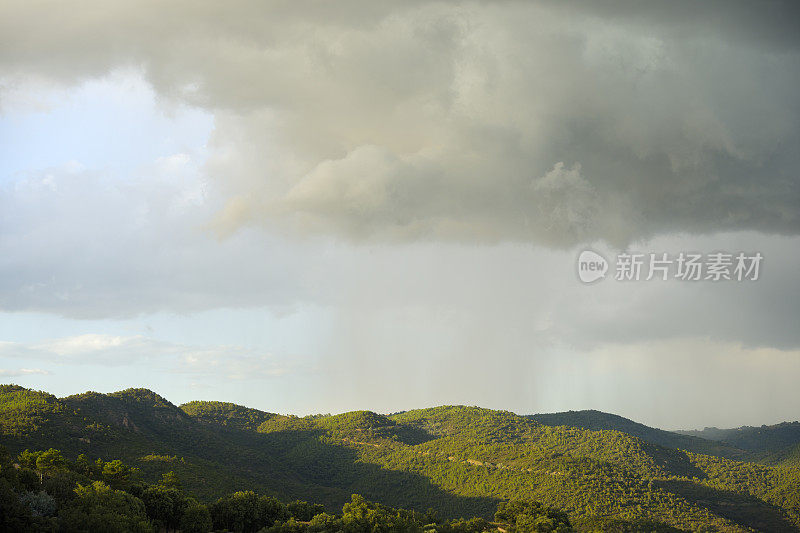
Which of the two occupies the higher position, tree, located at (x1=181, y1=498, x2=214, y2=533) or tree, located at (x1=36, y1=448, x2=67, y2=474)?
tree, located at (x1=36, y1=448, x2=67, y2=474)

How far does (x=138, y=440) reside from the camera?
169 meters

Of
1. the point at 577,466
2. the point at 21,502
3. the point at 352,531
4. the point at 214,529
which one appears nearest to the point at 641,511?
the point at 577,466

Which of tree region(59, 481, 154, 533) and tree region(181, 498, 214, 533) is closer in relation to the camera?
tree region(59, 481, 154, 533)

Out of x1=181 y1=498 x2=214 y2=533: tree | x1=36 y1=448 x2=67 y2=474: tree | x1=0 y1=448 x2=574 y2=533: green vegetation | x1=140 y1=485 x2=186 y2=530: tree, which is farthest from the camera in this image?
x1=36 y1=448 x2=67 y2=474: tree

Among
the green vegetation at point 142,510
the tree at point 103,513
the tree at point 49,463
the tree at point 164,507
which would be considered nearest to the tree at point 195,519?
the green vegetation at point 142,510

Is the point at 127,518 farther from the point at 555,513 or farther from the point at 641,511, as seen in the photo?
the point at 641,511

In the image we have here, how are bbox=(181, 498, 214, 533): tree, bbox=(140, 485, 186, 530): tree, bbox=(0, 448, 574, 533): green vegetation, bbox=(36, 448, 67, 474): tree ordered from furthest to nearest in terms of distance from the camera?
bbox=(36, 448, 67, 474): tree < bbox=(140, 485, 186, 530): tree < bbox=(181, 498, 214, 533): tree < bbox=(0, 448, 574, 533): green vegetation

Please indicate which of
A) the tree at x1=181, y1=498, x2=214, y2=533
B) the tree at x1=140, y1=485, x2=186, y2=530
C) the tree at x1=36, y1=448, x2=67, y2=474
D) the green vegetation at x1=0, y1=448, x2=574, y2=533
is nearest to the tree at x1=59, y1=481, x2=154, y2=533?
the green vegetation at x1=0, y1=448, x2=574, y2=533

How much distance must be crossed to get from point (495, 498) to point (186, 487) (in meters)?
87.7

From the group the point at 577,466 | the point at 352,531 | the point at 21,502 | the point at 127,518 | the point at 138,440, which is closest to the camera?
the point at 21,502

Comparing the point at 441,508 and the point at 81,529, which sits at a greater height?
the point at 81,529

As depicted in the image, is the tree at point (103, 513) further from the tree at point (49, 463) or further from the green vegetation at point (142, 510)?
the tree at point (49, 463)

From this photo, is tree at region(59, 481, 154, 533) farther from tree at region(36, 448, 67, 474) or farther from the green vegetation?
tree at region(36, 448, 67, 474)

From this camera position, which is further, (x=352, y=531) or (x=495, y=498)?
(x=495, y=498)
